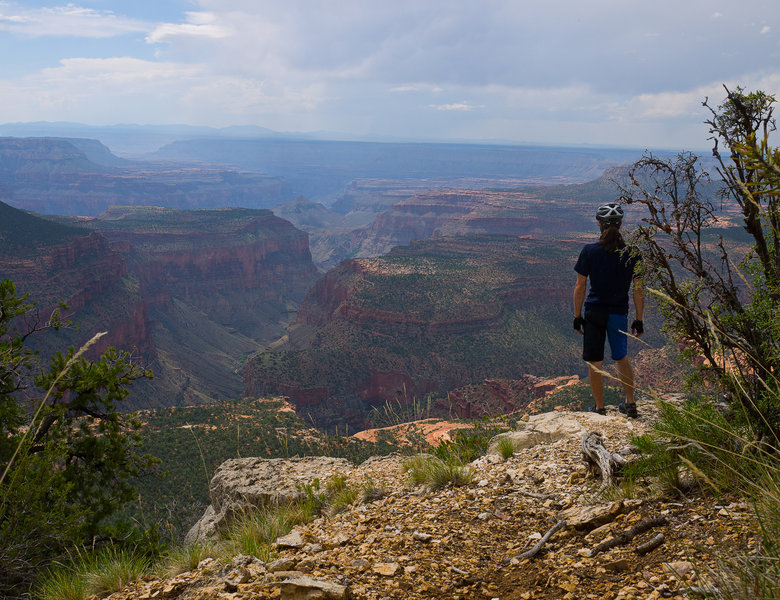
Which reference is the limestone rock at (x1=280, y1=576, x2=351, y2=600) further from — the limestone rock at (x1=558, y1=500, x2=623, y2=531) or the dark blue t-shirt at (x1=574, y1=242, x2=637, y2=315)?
the dark blue t-shirt at (x1=574, y1=242, x2=637, y2=315)

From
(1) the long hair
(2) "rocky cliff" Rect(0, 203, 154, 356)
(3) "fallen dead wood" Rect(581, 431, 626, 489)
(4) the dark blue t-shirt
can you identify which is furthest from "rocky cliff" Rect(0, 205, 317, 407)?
(3) "fallen dead wood" Rect(581, 431, 626, 489)

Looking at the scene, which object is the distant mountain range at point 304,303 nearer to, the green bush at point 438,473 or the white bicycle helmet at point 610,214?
the white bicycle helmet at point 610,214

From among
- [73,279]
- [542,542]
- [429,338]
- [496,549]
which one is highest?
[542,542]

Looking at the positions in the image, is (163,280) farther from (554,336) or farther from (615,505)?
(615,505)

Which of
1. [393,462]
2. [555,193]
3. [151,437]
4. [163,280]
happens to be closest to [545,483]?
[393,462]

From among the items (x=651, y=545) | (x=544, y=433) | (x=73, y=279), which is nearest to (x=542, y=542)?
(x=651, y=545)

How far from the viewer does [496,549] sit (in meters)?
3.26

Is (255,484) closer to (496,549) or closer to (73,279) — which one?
(496,549)

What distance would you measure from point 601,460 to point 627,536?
1.03 m

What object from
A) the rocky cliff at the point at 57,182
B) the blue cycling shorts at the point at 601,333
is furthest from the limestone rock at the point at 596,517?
the rocky cliff at the point at 57,182

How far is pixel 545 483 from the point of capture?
4266 millimetres

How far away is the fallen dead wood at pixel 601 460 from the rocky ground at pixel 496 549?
4.1 inches

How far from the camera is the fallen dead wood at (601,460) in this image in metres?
3.64

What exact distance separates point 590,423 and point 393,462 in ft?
7.80
